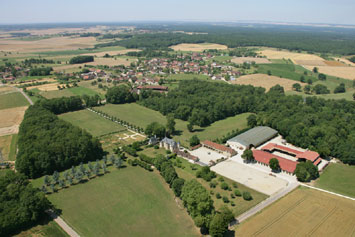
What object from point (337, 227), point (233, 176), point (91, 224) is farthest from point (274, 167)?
point (91, 224)

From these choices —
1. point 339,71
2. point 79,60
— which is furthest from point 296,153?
point 79,60

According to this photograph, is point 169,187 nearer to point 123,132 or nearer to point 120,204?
point 120,204

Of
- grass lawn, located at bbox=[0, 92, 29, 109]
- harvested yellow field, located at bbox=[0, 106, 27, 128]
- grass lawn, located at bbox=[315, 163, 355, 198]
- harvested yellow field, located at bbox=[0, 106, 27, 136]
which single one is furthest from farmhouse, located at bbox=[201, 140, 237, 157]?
grass lawn, located at bbox=[0, 92, 29, 109]

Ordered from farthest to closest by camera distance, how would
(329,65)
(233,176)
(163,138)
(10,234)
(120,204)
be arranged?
Answer: (329,65) < (163,138) < (233,176) < (120,204) < (10,234)

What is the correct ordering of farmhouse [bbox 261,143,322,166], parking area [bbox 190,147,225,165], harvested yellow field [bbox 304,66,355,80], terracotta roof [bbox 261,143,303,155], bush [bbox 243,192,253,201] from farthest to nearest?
harvested yellow field [bbox 304,66,355,80] → terracotta roof [bbox 261,143,303,155] → parking area [bbox 190,147,225,165] → farmhouse [bbox 261,143,322,166] → bush [bbox 243,192,253,201]

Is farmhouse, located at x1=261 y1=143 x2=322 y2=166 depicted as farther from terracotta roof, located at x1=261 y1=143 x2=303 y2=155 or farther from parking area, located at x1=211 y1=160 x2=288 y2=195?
parking area, located at x1=211 y1=160 x2=288 y2=195

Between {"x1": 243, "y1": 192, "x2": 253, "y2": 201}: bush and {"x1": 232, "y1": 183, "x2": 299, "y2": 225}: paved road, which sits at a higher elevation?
{"x1": 243, "y1": 192, "x2": 253, "y2": 201}: bush
